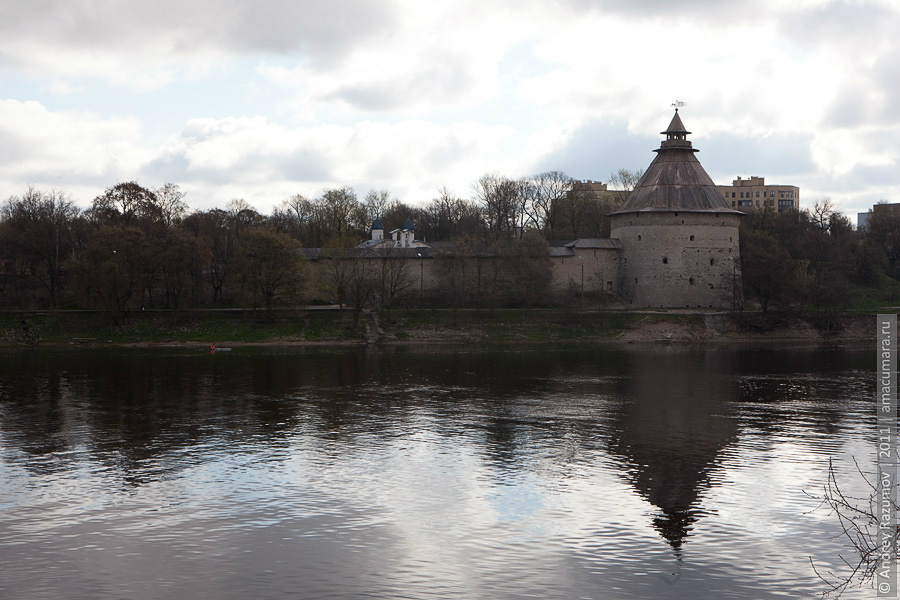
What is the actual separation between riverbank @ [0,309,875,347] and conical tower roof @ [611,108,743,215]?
27.0 feet

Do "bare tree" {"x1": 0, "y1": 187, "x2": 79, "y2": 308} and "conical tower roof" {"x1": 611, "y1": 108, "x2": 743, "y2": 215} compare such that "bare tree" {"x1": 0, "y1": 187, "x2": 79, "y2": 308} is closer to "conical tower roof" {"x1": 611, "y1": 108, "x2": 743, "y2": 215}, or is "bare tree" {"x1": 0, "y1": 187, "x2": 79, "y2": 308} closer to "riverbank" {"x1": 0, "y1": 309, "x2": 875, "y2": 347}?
"riverbank" {"x1": 0, "y1": 309, "x2": 875, "y2": 347}

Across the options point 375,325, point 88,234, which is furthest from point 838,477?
point 88,234

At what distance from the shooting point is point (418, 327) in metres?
48.6

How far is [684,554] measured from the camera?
11.7m

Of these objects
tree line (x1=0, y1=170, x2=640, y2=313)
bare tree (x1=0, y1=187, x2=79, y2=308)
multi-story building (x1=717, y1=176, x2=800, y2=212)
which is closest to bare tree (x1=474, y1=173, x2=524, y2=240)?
tree line (x1=0, y1=170, x2=640, y2=313)

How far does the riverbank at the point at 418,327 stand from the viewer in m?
45.8

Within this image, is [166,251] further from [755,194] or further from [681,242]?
[755,194]

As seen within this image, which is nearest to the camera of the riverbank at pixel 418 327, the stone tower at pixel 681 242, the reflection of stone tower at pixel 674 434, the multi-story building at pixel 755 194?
the reflection of stone tower at pixel 674 434

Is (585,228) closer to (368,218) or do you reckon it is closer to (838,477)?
(368,218)

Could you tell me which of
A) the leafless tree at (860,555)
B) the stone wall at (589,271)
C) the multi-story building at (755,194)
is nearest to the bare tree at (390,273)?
the stone wall at (589,271)

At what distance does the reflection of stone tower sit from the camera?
14.0 metres

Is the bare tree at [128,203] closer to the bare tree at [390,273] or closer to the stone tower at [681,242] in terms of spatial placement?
the bare tree at [390,273]

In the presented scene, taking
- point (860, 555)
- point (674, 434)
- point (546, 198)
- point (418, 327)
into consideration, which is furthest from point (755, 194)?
point (860, 555)

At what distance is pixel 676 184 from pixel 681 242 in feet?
12.3
